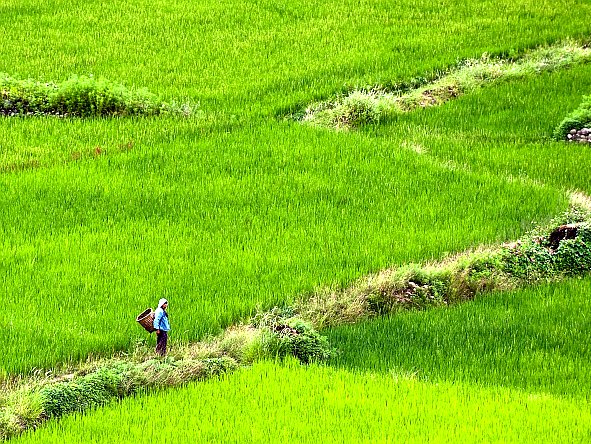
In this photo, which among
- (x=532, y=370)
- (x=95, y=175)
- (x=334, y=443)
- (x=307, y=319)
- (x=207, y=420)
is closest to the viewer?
(x=334, y=443)

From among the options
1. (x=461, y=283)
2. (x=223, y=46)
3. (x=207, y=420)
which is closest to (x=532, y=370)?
(x=461, y=283)

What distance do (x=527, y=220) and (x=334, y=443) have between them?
5363mm

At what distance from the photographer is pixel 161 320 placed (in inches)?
311

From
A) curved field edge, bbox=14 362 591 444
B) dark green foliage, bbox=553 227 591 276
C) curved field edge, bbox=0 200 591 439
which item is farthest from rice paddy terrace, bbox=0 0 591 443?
dark green foliage, bbox=553 227 591 276

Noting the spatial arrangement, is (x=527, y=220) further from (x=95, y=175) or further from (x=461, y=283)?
(x=95, y=175)

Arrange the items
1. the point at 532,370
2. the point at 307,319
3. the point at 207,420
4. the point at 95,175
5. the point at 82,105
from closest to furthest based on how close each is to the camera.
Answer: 1. the point at 207,420
2. the point at 532,370
3. the point at 307,319
4. the point at 95,175
5. the point at 82,105

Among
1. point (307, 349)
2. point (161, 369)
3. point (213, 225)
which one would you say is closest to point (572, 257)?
point (307, 349)

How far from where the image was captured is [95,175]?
12078 mm

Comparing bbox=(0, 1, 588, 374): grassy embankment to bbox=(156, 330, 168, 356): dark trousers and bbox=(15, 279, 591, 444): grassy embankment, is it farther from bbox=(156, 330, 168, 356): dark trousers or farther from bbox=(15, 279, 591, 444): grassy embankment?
bbox=(15, 279, 591, 444): grassy embankment

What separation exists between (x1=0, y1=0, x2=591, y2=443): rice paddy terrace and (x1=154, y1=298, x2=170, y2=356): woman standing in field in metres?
0.28

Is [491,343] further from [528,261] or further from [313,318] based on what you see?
[528,261]

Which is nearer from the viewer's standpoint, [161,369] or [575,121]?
[161,369]

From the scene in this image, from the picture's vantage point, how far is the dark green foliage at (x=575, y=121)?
47.4ft

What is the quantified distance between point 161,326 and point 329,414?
159 centimetres
